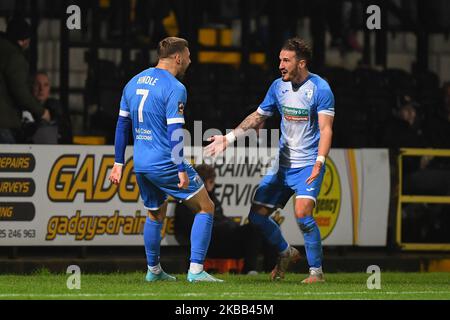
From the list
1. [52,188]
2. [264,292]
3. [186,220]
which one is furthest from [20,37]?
[264,292]

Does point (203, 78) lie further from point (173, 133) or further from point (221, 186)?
point (173, 133)

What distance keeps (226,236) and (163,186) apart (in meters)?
3.91

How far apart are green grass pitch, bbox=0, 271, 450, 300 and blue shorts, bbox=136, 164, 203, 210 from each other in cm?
74

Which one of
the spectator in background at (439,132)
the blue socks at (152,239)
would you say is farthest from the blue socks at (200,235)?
the spectator in background at (439,132)

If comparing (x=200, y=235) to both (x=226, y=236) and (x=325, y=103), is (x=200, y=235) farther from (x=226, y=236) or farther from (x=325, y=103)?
(x=226, y=236)

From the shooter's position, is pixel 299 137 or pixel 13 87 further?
pixel 13 87

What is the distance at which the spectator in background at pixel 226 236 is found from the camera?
54.6 ft

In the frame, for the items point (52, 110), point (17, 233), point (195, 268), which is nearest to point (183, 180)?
point (195, 268)

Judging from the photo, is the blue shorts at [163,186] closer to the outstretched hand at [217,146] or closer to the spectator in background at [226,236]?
the outstretched hand at [217,146]

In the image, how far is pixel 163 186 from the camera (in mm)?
12992

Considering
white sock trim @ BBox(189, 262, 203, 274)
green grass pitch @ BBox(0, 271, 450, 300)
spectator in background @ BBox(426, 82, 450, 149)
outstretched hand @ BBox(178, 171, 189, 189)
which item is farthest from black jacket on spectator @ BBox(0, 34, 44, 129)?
spectator in background @ BBox(426, 82, 450, 149)

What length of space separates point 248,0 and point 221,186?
353cm

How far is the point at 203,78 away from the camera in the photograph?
63.6 ft

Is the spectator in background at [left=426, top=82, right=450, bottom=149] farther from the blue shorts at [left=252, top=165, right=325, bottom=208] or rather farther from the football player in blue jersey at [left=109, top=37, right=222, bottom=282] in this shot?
the football player in blue jersey at [left=109, top=37, right=222, bottom=282]
